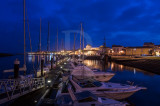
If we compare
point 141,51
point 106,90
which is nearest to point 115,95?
point 106,90

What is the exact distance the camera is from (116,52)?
118312 millimetres

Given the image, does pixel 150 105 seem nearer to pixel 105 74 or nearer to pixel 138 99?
pixel 138 99

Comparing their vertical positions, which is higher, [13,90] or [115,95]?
[13,90]

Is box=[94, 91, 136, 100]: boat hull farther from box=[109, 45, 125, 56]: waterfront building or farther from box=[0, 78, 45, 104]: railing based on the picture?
box=[109, 45, 125, 56]: waterfront building

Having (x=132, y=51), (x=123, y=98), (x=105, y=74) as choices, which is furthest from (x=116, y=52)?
(x=123, y=98)

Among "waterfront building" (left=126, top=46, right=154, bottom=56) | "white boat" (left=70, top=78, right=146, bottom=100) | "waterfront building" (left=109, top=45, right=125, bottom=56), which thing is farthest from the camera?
"waterfront building" (left=109, top=45, right=125, bottom=56)

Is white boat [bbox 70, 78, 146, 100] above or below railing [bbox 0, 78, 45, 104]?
below

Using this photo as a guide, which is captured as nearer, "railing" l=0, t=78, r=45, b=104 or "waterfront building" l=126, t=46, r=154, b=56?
"railing" l=0, t=78, r=45, b=104

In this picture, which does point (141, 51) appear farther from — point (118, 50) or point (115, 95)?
point (115, 95)

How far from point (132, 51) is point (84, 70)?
332 feet

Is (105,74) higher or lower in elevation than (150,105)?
higher

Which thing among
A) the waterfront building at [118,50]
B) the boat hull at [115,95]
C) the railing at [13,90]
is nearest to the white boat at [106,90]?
the boat hull at [115,95]

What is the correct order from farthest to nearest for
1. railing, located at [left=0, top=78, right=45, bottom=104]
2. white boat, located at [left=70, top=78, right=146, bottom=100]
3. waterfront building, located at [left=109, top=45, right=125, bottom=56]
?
waterfront building, located at [left=109, top=45, right=125, bottom=56] → white boat, located at [left=70, top=78, right=146, bottom=100] → railing, located at [left=0, top=78, right=45, bottom=104]

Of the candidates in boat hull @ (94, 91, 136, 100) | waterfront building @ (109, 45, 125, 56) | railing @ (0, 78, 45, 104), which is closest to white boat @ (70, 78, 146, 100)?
boat hull @ (94, 91, 136, 100)
